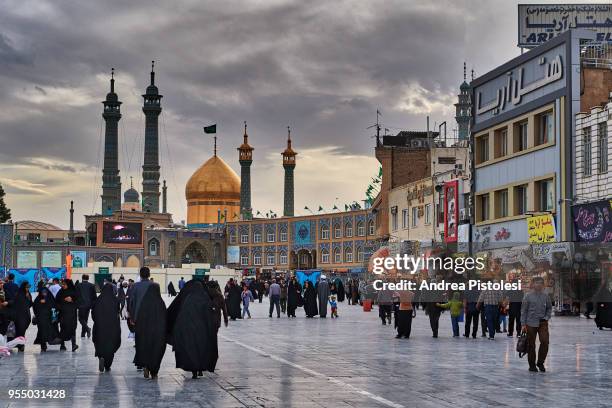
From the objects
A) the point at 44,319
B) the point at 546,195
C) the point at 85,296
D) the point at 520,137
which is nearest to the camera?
the point at 44,319

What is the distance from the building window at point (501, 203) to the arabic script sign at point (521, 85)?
115 inches

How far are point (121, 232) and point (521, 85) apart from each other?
7887 centimetres

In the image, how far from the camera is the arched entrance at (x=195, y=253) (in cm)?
11706

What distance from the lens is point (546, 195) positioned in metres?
36.3

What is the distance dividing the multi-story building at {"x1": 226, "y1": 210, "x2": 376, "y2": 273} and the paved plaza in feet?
217

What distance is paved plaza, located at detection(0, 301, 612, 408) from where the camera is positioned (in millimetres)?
10781

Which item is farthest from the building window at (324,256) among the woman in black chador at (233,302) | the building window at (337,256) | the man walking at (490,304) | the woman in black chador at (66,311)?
the woman in black chador at (66,311)

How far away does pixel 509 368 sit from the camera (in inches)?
576

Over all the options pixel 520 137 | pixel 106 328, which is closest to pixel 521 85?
pixel 520 137

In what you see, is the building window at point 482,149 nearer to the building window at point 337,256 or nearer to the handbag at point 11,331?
the handbag at point 11,331

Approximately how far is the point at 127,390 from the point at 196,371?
149 cm

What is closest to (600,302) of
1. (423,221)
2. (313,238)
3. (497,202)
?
(497,202)

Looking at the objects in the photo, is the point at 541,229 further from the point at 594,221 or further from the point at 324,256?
the point at 324,256

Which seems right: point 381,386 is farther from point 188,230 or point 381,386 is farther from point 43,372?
point 188,230
